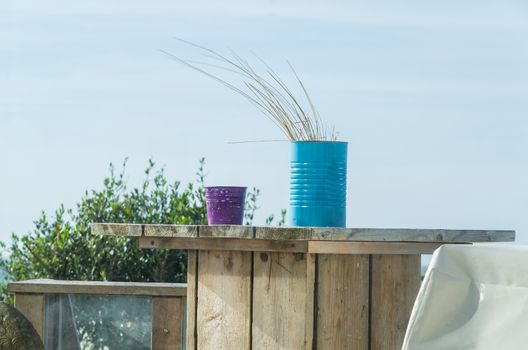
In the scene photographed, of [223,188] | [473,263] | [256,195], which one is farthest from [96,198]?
[473,263]

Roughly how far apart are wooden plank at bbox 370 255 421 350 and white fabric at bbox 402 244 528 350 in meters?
1.03

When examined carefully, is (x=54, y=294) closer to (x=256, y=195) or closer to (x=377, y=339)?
(x=256, y=195)

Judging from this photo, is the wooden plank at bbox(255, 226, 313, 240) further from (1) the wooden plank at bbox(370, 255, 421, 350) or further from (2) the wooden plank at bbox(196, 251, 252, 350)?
(1) the wooden plank at bbox(370, 255, 421, 350)

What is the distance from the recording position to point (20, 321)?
14.0 ft

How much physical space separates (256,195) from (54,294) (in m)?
1.49

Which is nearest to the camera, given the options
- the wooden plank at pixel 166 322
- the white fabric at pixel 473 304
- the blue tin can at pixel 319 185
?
the white fabric at pixel 473 304

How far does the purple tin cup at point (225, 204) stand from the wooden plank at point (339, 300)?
372 millimetres

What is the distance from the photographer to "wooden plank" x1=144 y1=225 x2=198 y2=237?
2.99 meters

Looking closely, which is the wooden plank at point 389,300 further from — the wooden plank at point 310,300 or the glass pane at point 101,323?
the glass pane at point 101,323

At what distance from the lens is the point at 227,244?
9.90 feet

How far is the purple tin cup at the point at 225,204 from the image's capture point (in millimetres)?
3115

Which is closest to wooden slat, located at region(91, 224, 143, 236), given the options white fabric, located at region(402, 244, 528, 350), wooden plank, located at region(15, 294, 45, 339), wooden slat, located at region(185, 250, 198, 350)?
wooden slat, located at region(185, 250, 198, 350)

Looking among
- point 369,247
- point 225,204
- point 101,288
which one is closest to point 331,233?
point 369,247

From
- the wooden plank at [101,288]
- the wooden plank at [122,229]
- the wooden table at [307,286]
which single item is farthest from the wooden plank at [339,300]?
the wooden plank at [101,288]
